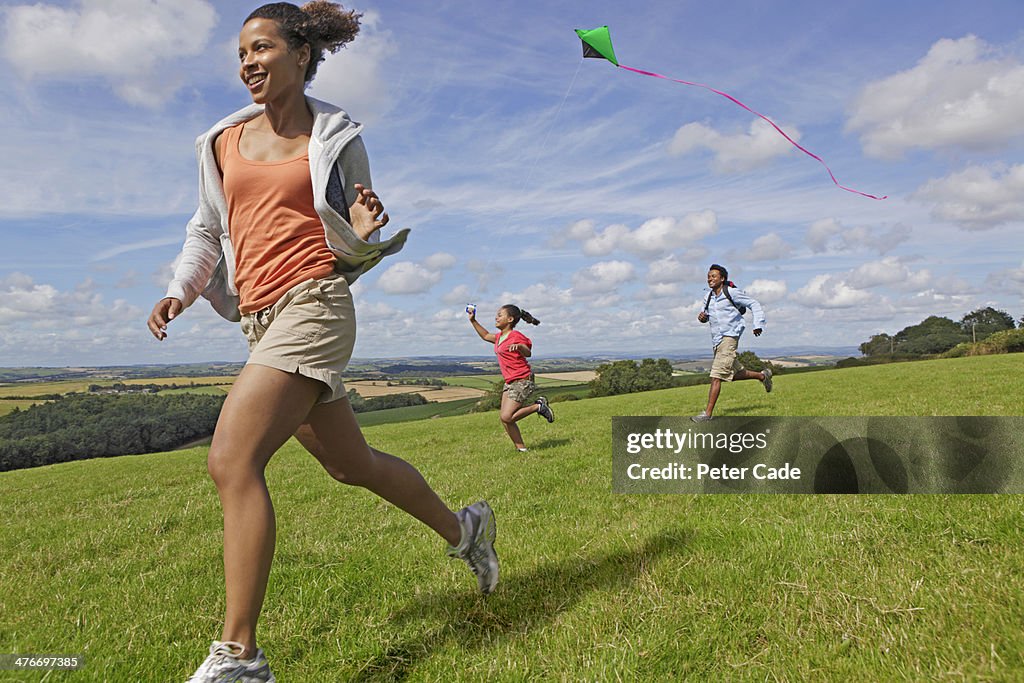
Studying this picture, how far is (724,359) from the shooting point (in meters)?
11.7

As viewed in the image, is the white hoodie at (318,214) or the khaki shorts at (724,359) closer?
the white hoodie at (318,214)

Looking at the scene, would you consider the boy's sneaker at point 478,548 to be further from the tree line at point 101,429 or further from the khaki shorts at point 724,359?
the tree line at point 101,429

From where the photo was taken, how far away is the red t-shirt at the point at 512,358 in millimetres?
10059

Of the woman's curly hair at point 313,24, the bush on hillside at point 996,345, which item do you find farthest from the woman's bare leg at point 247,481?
the bush on hillside at point 996,345

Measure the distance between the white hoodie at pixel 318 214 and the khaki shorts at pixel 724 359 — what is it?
973cm

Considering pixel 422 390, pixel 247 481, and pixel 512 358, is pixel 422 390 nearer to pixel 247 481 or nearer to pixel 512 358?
pixel 512 358

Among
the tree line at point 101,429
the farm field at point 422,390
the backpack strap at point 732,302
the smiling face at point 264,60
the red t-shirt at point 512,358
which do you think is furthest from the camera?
the farm field at point 422,390

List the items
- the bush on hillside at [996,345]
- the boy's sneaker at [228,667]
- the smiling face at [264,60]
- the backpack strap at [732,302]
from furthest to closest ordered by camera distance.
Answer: the bush on hillside at [996,345], the backpack strap at [732,302], the smiling face at [264,60], the boy's sneaker at [228,667]

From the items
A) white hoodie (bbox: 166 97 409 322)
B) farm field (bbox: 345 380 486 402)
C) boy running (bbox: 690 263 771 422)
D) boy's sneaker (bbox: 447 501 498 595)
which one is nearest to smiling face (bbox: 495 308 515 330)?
boy running (bbox: 690 263 771 422)

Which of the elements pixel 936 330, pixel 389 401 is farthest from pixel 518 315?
pixel 936 330

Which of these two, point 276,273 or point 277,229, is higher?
point 277,229

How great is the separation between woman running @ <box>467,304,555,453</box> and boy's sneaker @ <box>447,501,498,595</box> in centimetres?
650

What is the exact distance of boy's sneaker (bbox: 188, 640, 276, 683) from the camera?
2271mm

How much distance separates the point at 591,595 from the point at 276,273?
2236 mm
